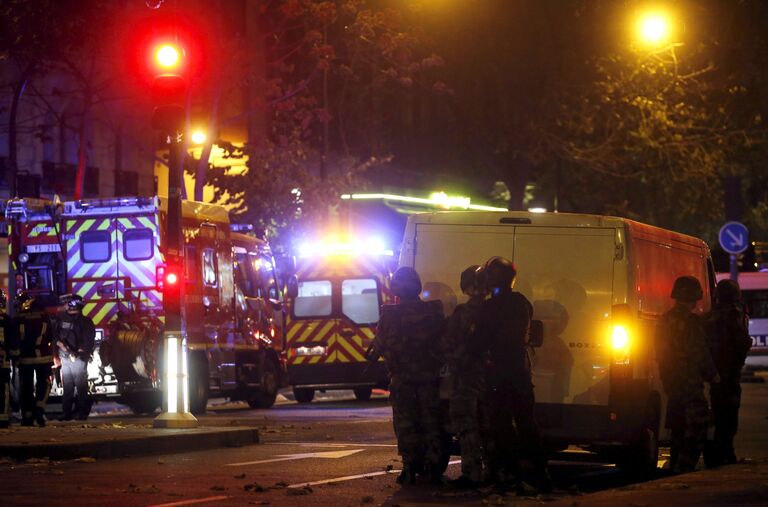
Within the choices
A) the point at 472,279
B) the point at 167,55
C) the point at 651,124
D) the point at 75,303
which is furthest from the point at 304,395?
the point at 472,279

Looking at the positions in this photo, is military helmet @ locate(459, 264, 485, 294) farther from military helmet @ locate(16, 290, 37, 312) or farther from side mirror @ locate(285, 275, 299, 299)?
side mirror @ locate(285, 275, 299, 299)

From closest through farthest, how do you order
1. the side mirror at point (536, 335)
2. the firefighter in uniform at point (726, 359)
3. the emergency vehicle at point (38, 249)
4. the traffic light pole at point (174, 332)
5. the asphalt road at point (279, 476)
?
the asphalt road at point (279, 476) < the side mirror at point (536, 335) < the firefighter in uniform at point (726, 359) < the traffic light pole at point (174, 332) < the emergency vehicle at point (38, 249)

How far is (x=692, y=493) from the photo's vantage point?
1114 cm

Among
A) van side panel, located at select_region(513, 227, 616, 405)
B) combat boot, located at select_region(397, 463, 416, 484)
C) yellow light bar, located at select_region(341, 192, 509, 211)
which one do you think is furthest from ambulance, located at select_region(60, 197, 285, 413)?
yellow light bar, located at select_region(341, 192, 509, 211)

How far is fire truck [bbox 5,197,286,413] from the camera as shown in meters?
23.0

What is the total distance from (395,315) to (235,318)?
1312 centimetres

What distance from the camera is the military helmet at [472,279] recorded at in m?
12.1

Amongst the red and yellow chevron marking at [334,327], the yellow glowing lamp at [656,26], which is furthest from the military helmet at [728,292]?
the yellow glowing lamp at [656,26]

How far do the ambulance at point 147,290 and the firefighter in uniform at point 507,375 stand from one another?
36.7ft

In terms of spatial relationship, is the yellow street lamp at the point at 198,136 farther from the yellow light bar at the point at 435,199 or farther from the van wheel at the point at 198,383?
the van wheel at the point at 198,383

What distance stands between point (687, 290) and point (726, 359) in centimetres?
104

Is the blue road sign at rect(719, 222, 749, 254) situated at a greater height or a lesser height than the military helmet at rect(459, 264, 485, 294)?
greater

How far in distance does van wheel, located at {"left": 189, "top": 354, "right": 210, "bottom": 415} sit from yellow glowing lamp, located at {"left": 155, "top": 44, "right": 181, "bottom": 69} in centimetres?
780

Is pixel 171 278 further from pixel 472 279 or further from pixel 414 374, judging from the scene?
pixel 472 279
